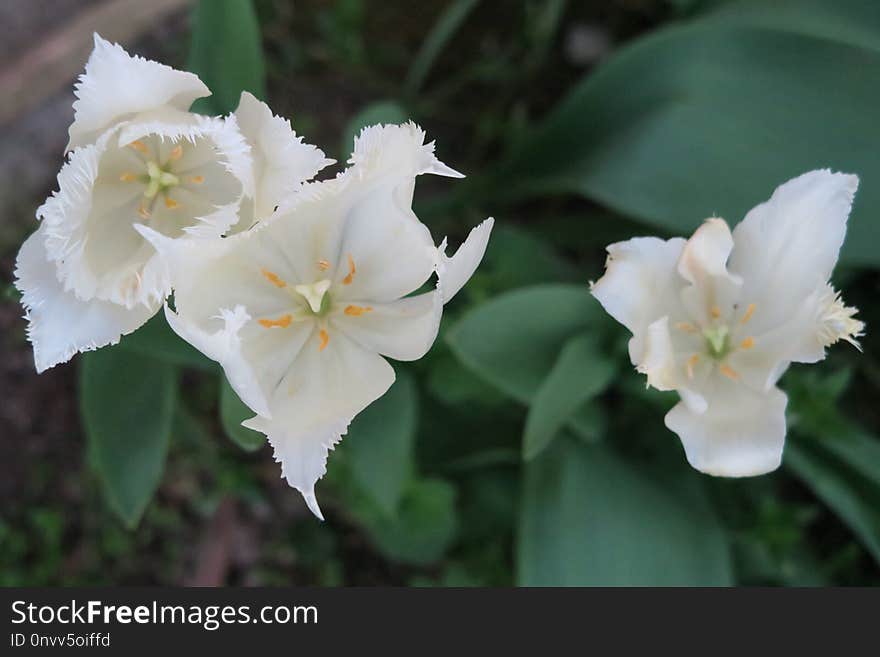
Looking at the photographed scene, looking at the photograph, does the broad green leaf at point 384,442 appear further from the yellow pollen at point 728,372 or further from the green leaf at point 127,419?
the yellow pollen at point 728,372

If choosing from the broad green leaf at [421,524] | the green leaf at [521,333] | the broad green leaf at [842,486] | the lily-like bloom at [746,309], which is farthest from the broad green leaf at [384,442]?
the broad green leaf at [842,486]

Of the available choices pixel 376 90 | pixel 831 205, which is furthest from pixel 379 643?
pixel 376 90

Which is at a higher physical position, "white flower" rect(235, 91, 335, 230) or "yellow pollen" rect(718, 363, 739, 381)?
"white flower" rect(235, 91, 335, 230)

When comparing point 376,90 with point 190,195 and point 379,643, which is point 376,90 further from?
point 379,643

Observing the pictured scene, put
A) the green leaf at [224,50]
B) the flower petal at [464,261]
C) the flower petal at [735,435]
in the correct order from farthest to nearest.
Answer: the green leaf at [224,50]
the flower petal at [735,435]
the flower petal at [464,261]

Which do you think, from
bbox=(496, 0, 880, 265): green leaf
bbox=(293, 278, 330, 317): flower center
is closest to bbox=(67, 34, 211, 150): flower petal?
bbox=(293, 278, 330, 317): flower center

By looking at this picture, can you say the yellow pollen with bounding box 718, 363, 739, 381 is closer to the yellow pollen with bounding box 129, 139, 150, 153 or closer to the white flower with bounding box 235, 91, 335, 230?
the white flower with bounding box 235, 91, 335, 230
